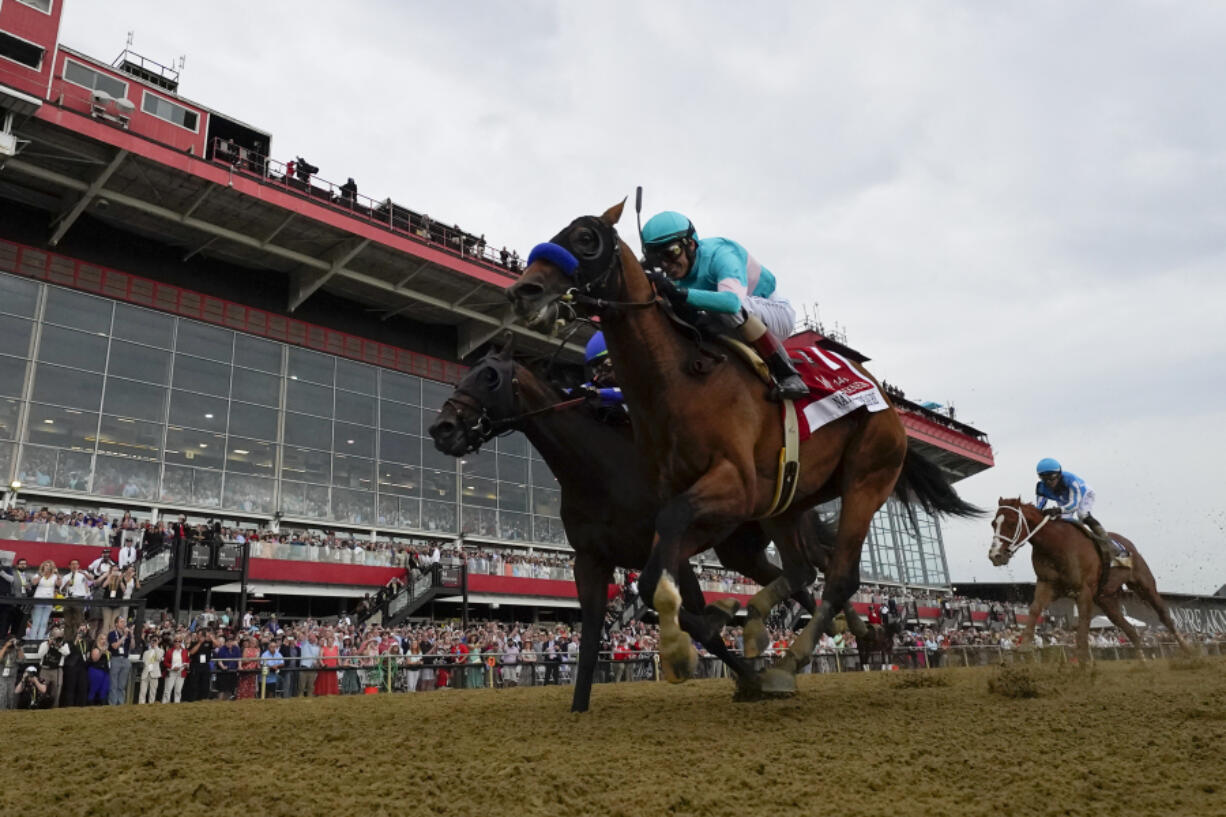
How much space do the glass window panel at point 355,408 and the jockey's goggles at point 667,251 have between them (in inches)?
1187

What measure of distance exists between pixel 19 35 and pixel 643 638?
25550 millimetres

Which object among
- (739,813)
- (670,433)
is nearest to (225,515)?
(670,433)

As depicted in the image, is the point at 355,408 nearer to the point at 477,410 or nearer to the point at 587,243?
the point at 477,410

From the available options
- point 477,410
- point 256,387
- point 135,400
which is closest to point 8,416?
point 135,400

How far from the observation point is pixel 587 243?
182 inches

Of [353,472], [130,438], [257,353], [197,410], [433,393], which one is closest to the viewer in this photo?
[130,438]

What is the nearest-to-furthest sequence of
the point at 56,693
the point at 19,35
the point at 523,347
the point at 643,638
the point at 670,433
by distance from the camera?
the point at 670,433 → the point at 56,693 → the point at 643,638 → the point at 19,35 → the point at 523,347

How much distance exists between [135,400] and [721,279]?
94.0ft

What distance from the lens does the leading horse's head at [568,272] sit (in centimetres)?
430

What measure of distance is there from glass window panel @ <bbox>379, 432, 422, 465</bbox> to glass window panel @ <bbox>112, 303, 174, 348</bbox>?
9.05 meters

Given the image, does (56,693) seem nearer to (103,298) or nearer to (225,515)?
(225,515)

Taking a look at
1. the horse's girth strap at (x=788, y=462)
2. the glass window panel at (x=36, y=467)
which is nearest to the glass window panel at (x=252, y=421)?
the glass window panel at (x=36, y=467)

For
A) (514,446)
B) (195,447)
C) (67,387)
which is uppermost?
(514,446)

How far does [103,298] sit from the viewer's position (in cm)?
2797
